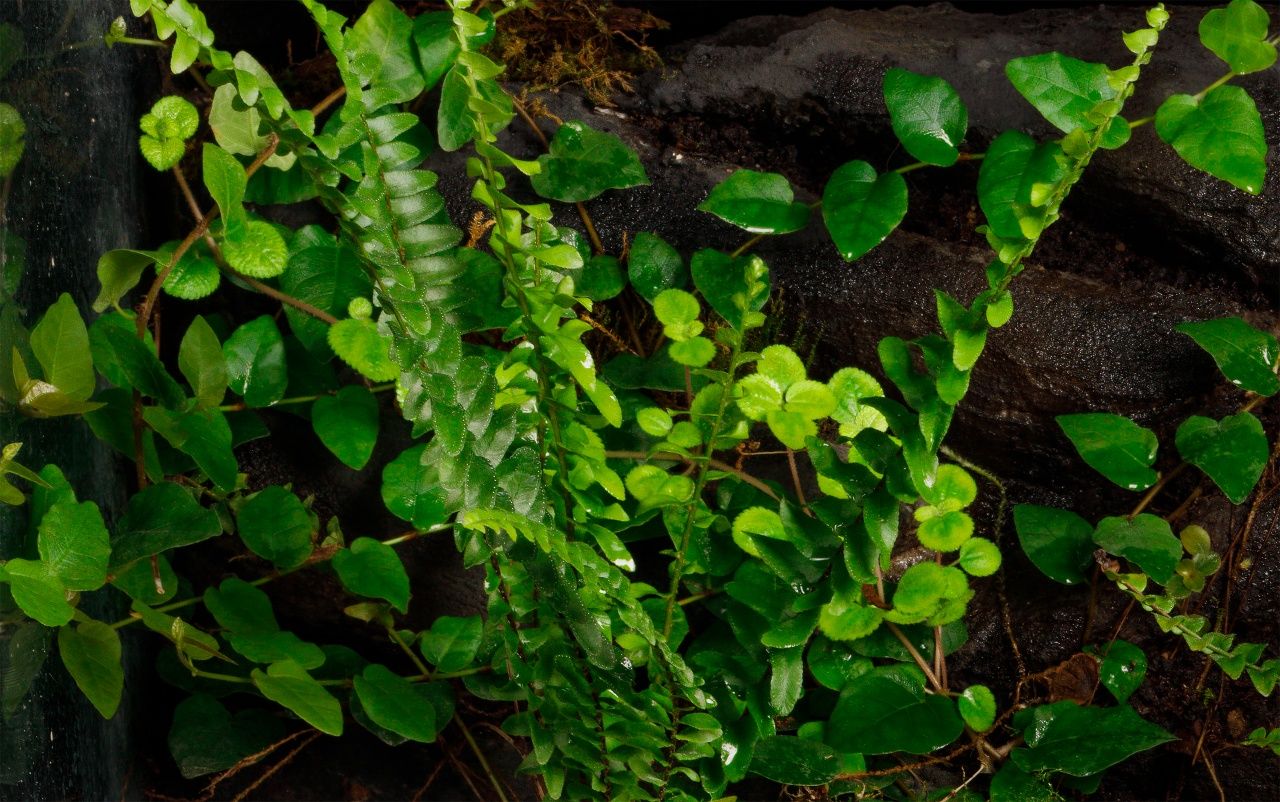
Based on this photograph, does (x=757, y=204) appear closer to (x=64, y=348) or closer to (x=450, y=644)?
(x=450, y=644)

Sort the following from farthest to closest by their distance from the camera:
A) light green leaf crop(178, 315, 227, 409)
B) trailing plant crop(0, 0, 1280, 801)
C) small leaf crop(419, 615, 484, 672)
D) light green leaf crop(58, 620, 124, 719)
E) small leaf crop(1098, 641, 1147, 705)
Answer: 1. small leaf crop(419, 615, 484, 672)
2. small leaf crop(1098, 641, 1147, 705)
3. light green leaf crop(178, 315, 227, 409)
4. light green leaf crop(58, 620, 124, 719)
5. trailing plant crop(0, 0, 1280, 801)

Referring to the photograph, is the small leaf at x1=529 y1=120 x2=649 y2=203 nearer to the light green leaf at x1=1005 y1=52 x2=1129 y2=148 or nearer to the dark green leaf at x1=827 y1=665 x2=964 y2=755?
the light green leaf at x1=1005 y1=52 x2=1129 y2=148

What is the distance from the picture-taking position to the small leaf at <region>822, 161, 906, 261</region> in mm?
1528

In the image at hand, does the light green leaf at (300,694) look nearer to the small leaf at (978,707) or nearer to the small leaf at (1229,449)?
the small leaf at (978,707)

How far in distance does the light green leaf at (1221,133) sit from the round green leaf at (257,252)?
4.11 ft

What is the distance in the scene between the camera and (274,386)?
66.8 inches

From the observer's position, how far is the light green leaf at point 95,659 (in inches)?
53.8

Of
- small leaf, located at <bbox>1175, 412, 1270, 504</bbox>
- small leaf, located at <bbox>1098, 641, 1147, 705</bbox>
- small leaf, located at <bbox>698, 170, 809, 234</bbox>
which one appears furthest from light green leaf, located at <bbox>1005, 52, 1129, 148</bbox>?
small leaf, located at <bbox>1098, 641, 1147, 705</bbox>

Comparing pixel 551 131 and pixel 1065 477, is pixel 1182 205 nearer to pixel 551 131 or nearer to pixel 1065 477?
pixel 1065 477

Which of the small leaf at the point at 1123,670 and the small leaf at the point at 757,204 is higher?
the small leaf at the point at 757,204

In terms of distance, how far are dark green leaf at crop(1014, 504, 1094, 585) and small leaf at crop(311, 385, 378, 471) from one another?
1.00 m

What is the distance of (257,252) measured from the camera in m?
1.62

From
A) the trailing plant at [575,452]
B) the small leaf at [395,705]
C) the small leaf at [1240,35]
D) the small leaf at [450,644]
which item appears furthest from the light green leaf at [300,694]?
the small leaf at [1240,35]

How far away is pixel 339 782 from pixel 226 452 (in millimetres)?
686
